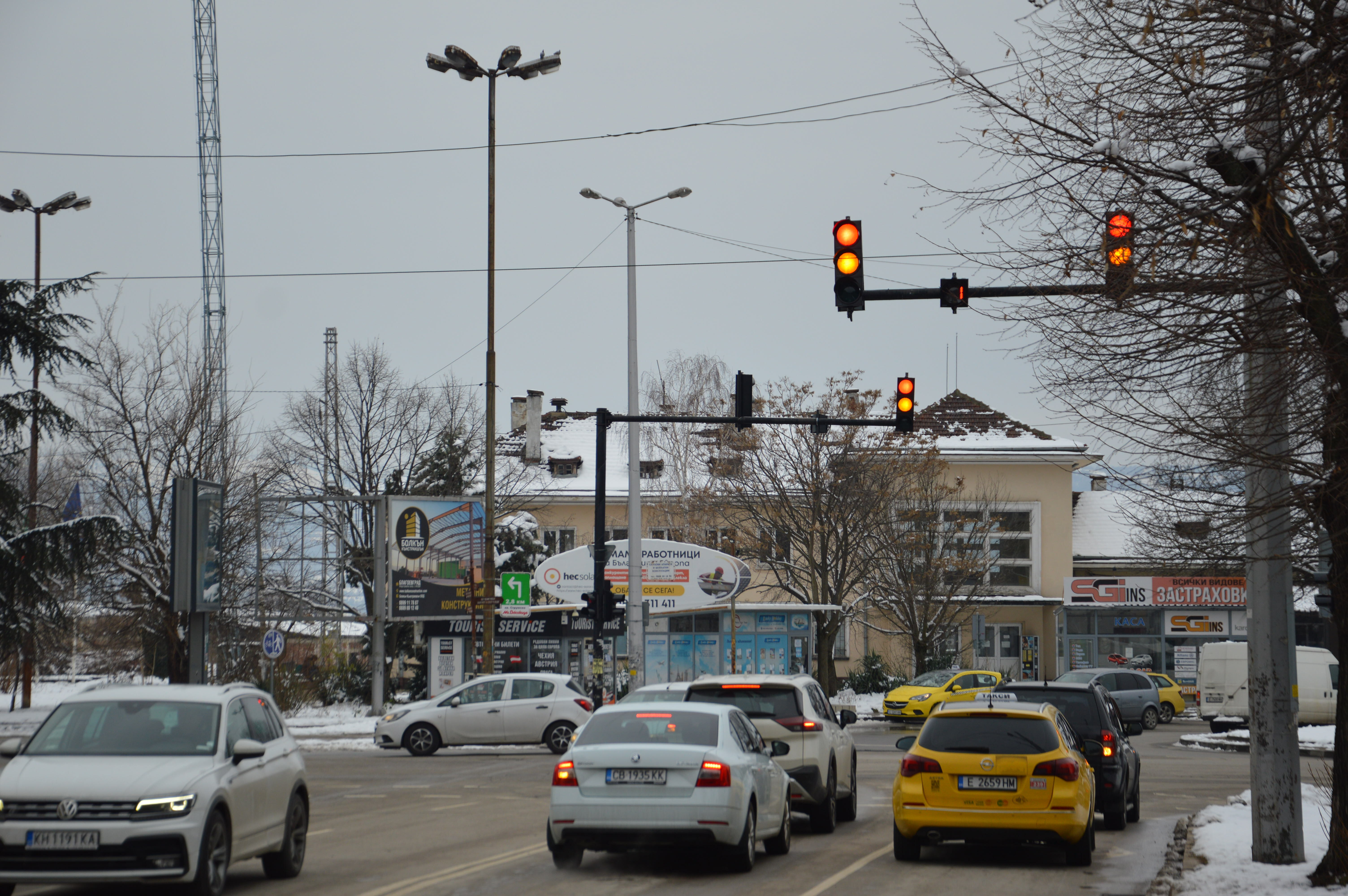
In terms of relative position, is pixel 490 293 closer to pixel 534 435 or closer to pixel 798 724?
pixel 798 724

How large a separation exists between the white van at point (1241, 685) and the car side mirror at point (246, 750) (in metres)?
32.2

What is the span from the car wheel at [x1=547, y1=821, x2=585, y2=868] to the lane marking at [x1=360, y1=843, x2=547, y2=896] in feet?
2.06

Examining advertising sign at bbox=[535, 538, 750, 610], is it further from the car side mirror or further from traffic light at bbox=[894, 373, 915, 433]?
the car side mirror

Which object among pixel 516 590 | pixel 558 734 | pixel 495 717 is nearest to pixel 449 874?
pixel 558 734

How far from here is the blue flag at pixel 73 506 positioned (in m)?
38.5

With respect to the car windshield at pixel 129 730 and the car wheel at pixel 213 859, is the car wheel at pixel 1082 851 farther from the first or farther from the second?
the car windshield at pixel 129 730

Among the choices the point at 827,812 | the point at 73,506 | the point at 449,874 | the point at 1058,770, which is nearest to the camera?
the point at 449,874

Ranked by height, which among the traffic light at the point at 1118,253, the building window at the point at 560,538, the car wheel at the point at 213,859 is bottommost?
the car wheel at the point at 213,859

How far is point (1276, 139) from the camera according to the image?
816cm

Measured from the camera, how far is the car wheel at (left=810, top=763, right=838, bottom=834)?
15398 mm

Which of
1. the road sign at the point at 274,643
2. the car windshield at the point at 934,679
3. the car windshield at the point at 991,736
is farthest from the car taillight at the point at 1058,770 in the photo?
the car windshield at the point at 934,679

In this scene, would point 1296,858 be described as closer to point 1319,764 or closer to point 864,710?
point 1319,764

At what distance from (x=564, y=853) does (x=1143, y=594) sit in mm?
45718

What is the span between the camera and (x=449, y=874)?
11.7 meters
